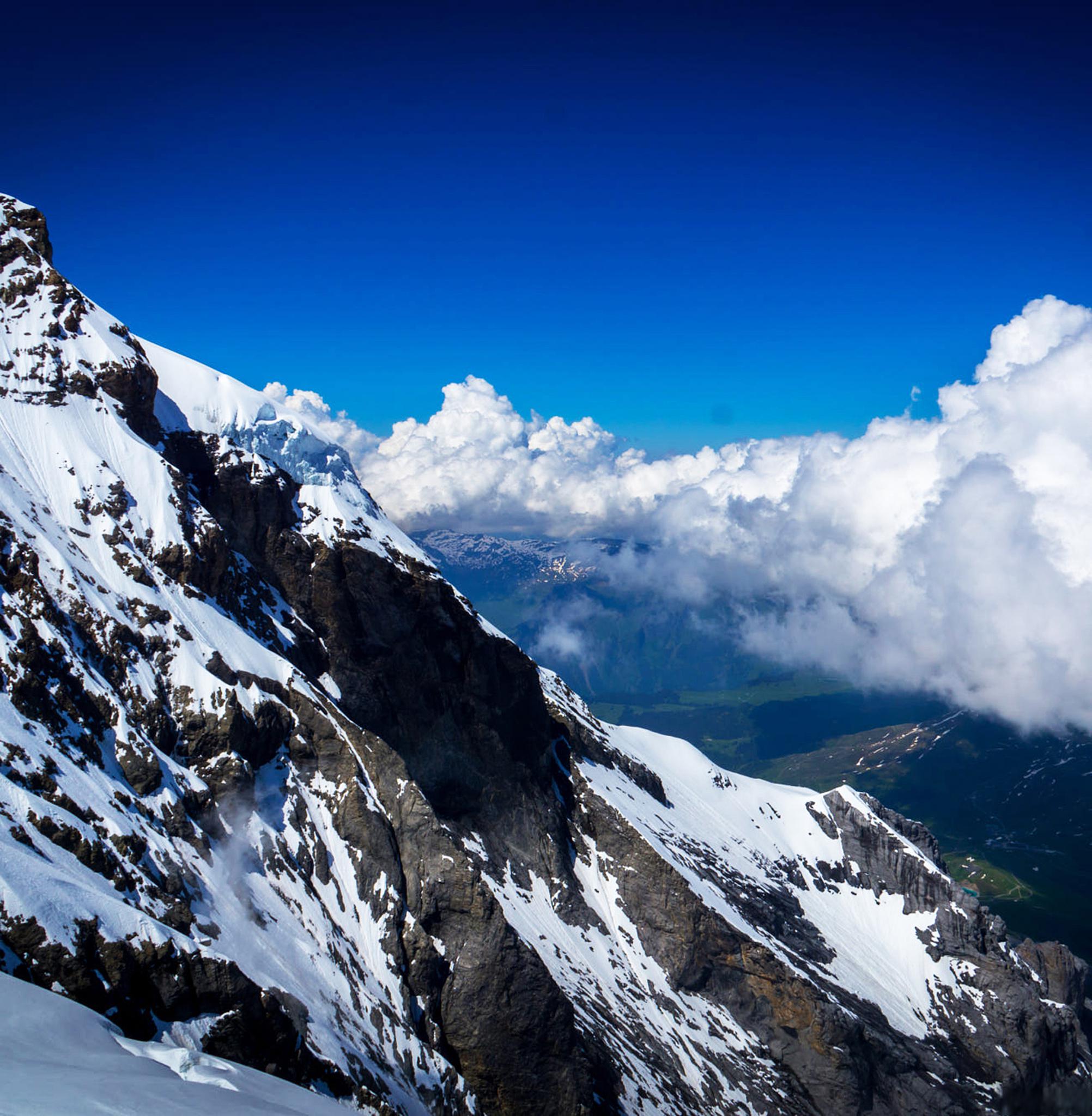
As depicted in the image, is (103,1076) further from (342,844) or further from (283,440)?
(283,440)

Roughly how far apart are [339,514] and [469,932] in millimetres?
57256

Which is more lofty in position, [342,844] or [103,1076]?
[103,1076]

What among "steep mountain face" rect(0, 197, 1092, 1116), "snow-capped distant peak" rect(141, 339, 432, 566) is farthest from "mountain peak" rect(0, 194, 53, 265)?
"snow-capped distant peak" rect(141, 339, 432, 566)

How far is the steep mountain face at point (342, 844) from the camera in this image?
49125 millimetres

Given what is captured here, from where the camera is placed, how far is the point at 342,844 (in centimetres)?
7469

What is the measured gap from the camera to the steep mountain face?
49.1m

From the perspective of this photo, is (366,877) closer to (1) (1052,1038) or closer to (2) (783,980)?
(2) (783,980)

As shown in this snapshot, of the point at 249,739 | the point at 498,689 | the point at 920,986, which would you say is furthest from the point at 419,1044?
the point at 920,986

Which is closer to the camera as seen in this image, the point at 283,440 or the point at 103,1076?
the point at 103,1076

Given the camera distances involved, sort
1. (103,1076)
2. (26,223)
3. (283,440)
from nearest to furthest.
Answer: (103,1076) → (26,223) → (283,440)

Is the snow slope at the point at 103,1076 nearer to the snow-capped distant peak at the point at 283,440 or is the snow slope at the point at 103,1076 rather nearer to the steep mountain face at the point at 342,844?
the steep mountain face at the point at 342,844

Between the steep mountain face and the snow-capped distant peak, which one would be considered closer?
the steep mountain face

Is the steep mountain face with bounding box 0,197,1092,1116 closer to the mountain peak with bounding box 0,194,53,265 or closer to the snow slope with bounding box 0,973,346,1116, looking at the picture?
the mountain peak with bounding box 0,194,53,265

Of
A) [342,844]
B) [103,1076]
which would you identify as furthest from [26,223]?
[103,1076]
